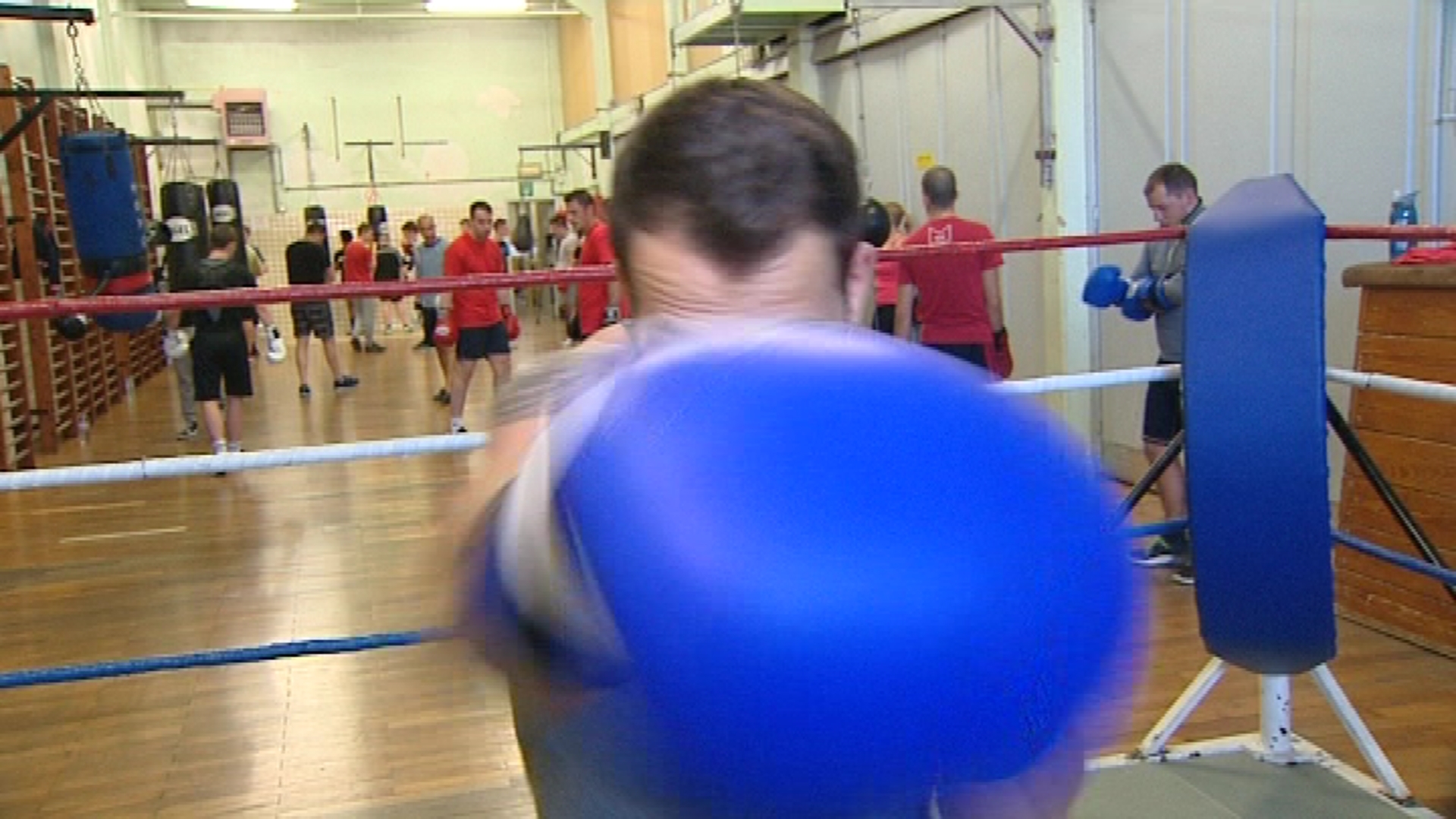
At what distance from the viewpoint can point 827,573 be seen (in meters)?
0.46

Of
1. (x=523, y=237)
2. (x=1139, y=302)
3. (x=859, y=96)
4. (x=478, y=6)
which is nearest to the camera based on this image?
(x=1139, y=302)

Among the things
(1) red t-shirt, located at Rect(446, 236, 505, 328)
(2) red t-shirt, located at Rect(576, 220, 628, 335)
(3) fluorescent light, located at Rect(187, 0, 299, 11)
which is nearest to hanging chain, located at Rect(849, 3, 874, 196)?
(2) red t-shirt, located at Rect(576, 220, 628, 335)

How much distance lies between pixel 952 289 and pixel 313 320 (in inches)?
268

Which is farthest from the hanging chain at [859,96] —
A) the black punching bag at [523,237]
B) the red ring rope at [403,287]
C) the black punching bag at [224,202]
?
the black punching bag at [523,237]

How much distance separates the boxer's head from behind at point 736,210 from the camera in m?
0.59

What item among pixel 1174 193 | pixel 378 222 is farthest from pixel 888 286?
pixel 378 222

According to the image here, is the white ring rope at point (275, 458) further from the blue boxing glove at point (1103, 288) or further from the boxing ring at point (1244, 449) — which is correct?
the blue boxing glove at point (1103, 288)

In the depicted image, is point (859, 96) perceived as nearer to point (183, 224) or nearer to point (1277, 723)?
point (183, 224)

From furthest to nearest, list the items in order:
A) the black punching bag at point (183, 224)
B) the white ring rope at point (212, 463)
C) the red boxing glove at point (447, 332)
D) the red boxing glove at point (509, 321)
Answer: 1. the black punching bag at point (183, 224)
2. the red boxing glove at point (447, 332)
3. the red boxing glove at point (509, 321)
4. the white ring rope at point (212, 463)

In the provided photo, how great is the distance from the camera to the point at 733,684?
1.49 feet

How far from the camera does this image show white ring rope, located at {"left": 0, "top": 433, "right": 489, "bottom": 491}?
76.6 inches

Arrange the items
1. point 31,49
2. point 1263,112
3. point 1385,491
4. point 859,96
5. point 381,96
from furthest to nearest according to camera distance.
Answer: point 381,96 → point 31,49 → point 859,96 → point 1263,112 → point 1385,491

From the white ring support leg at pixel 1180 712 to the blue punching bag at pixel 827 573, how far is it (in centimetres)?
240

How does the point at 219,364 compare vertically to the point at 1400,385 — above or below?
below
